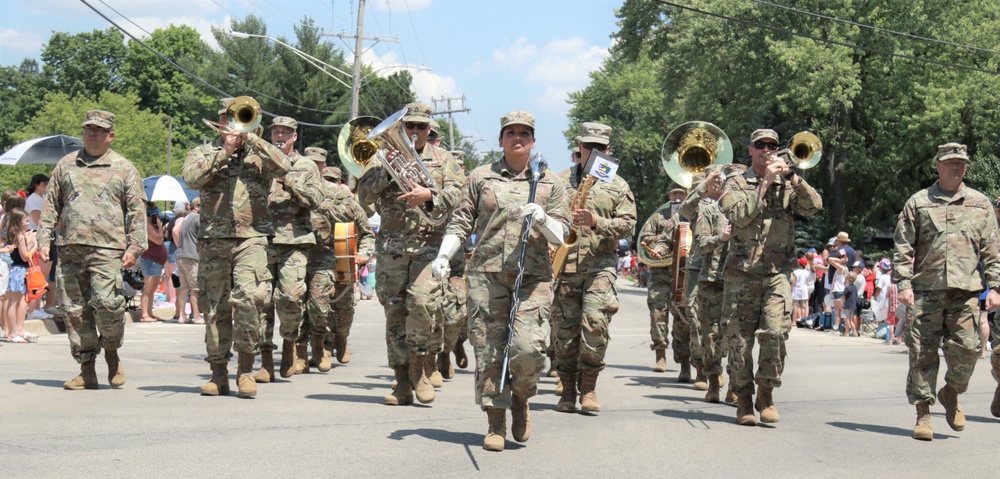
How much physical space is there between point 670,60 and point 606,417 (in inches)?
1574

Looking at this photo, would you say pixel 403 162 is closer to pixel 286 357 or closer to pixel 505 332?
pixel 505 332

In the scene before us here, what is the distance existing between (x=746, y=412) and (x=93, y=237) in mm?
5533

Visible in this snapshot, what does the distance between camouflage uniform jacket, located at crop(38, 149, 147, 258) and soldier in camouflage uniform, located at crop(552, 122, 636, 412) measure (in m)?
3.65

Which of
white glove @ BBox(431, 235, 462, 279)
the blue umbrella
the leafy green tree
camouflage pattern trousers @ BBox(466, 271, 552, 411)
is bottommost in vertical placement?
camouflage pattern trousers @ BBox(466, 271, 552, 411)

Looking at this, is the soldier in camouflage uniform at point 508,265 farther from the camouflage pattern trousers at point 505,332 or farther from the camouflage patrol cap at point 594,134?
the camouflage patrol cap at point 594,134

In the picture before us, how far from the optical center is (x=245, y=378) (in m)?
10.1

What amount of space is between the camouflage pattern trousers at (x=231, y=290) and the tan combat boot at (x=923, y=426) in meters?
5.27

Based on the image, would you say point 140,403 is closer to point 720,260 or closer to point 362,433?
point 362,433

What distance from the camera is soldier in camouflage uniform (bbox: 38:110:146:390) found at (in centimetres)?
1011

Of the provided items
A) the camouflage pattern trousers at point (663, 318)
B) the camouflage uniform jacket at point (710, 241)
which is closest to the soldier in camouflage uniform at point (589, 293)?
the camouflage uniform jacket at point (710, 241)

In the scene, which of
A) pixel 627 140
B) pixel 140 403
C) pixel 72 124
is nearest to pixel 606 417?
pixel 140 403

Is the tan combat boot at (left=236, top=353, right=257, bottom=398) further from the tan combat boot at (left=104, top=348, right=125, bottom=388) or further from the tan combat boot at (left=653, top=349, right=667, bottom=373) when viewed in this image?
the tan combat boot at (left=653, top=349, right=667, bottom=373)

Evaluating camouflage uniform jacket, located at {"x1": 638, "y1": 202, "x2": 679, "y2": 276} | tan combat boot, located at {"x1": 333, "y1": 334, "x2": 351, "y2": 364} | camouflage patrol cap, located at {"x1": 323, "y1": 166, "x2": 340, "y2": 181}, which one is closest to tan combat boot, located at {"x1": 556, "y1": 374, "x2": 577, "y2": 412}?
camouflage uniform jacket, located at {"x1": 638, "y1": 202, "x2": 679, "y2": 276}

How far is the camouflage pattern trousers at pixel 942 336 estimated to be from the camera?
926 cm
